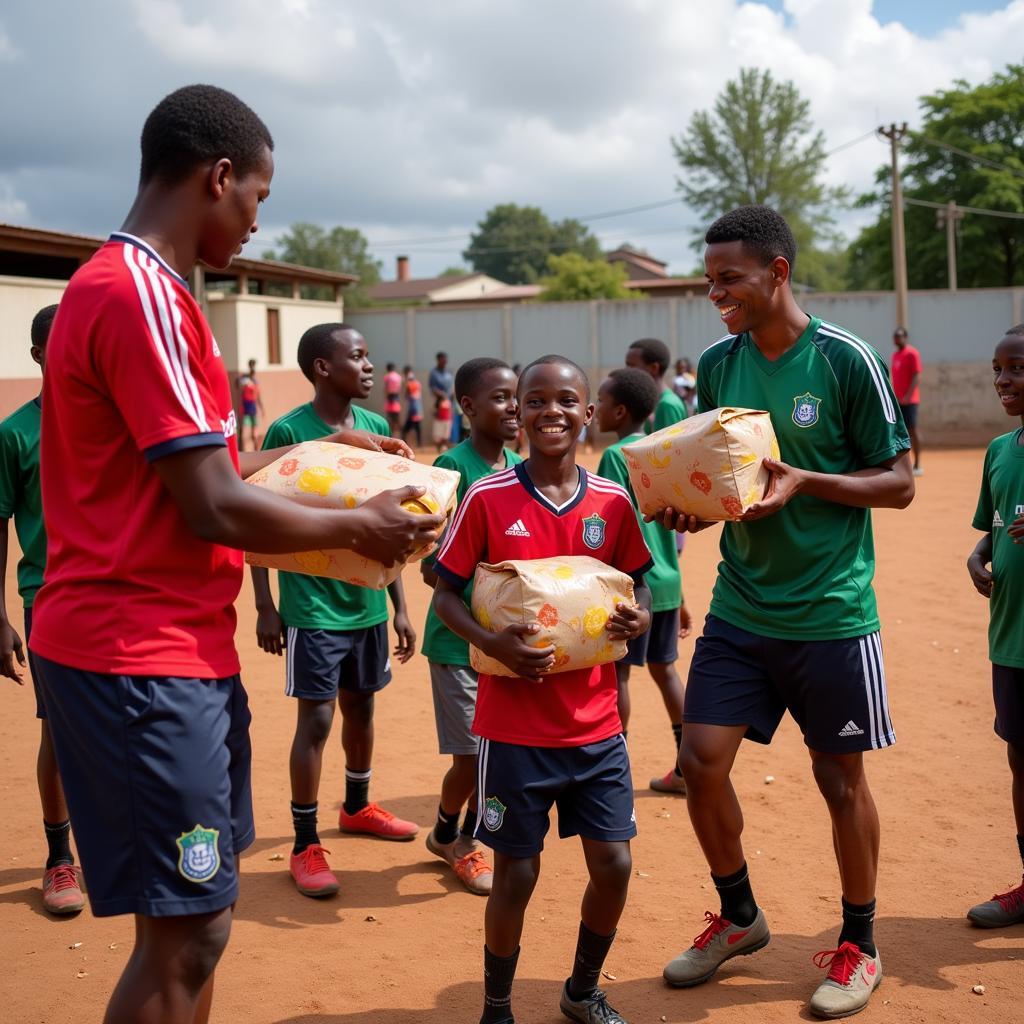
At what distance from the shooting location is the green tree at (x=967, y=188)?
41312 mm

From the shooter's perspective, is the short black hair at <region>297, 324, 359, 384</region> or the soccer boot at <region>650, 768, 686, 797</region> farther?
the soccer boot at <region>650, 768, 686, 797</region>

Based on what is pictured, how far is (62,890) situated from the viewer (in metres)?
4.48

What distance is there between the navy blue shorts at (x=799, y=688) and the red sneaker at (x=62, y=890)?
2.52 m

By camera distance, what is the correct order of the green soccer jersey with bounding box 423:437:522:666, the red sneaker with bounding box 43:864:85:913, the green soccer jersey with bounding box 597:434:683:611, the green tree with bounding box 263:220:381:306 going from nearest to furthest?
the red sneaker with bounding box 43:864:85:913
the green soccer jersey with bounding box 423:437:522:666
the green soccer jersey with bounding box 597:434:683:611
the green tree with bounding box 263:220:381:306

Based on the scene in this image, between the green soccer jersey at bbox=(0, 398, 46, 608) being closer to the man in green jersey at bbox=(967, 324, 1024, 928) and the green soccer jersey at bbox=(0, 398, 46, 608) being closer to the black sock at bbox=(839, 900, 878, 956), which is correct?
the black sock at bbox=(839, 900, 878, 956)

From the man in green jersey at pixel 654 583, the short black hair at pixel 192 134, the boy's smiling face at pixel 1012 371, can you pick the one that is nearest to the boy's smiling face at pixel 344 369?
the man in green jersey at pixel 654 583

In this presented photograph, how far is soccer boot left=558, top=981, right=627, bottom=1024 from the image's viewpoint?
3479 mm

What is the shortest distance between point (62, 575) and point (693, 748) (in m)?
2.17

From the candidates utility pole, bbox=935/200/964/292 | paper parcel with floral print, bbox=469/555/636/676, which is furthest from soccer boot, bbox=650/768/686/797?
utility pole, bbox=935/200/964/292

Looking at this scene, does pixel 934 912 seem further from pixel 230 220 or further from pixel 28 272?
A: pixel 28 272

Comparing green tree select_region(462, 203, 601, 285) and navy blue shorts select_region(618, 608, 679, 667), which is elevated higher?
green tree select_region(462, 203, 601, 285)

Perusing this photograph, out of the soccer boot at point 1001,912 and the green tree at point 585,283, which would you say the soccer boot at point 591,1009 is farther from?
the green tree at point 585,283

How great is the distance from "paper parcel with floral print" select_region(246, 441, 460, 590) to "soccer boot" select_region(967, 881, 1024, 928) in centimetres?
255

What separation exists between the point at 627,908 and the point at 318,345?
2684mm
